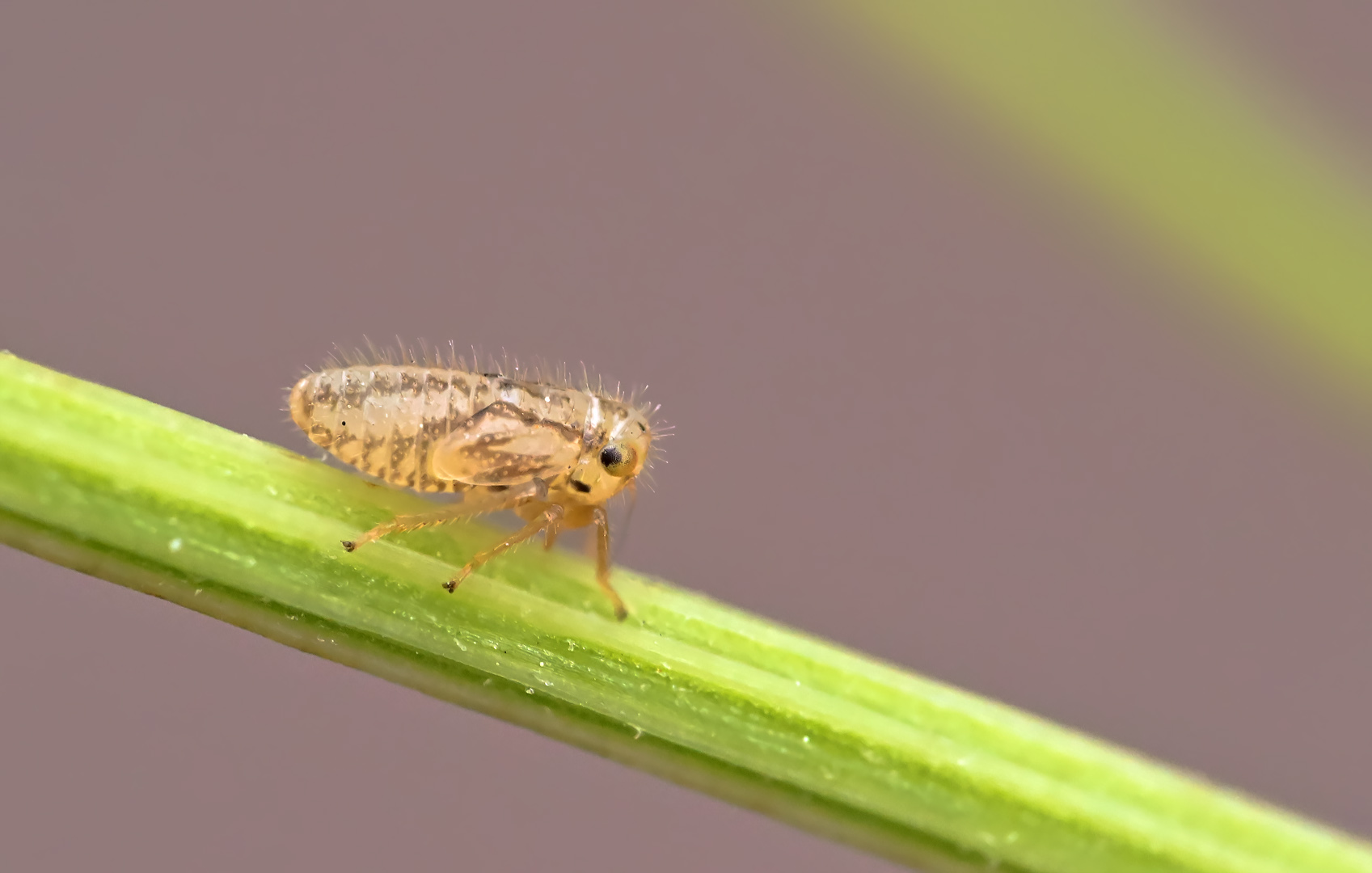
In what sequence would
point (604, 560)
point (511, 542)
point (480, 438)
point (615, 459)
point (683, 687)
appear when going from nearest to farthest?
point (683, 687) → point (511, 542) → point (604, 560) → point (480, 438) → point (615, 459)

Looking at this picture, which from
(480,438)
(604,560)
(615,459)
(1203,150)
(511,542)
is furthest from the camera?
(1203,150)

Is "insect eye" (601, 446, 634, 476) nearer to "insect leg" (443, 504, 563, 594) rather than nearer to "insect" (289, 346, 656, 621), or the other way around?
"insect" (289, 346, 656, 621)

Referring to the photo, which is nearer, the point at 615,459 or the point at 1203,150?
the point at 615,459

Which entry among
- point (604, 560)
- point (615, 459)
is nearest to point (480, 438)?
point (615, 459)

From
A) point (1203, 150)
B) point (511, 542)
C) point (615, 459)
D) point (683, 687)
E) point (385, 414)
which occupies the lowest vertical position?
point (683, 687)

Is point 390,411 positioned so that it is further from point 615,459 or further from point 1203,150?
point 1203,150

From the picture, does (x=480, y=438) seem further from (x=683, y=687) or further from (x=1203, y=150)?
(x=1203, y=150)

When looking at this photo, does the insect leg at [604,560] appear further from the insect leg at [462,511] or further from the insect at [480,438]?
the insect leg at [462,511]

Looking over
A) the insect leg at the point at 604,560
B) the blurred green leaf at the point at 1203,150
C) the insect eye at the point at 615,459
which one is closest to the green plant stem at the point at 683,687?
the insect leg at the point at 604,560

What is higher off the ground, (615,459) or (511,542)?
(615,459)
